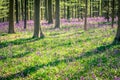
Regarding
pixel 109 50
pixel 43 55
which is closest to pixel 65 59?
pixel 43 55

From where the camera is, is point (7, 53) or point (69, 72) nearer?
point (69, 72)

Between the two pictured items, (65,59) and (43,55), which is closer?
(65,59)

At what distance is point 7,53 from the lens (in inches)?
645

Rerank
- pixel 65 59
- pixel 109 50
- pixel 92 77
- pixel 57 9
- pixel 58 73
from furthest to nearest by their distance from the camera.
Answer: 1. pixel 57 9
2. pixel 109 50
3. pixel 65 59
4. pixel 58 73
5. pixel 92 77

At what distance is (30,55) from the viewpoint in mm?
15266

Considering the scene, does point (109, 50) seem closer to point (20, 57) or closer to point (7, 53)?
point (20, 57)

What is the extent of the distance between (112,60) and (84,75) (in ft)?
8.74

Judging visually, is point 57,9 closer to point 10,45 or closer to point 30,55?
point 10,45

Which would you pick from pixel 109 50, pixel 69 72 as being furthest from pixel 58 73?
pixel 109 50

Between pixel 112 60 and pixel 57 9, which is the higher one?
pixel 57 9

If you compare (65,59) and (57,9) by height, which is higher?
(57,9)

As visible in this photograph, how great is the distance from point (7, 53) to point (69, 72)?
677cm

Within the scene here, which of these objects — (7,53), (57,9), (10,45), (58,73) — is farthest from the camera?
(57,9)

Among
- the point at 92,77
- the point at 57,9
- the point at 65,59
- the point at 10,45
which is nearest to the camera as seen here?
the point at 92,77
